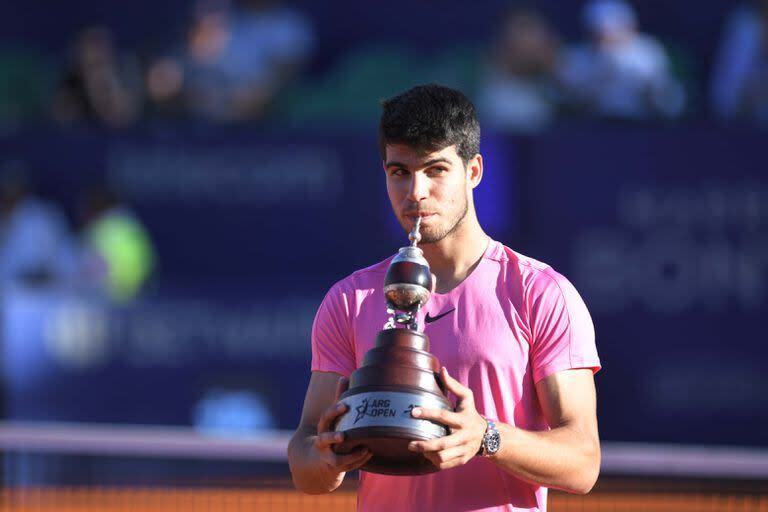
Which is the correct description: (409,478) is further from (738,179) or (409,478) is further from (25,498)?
(738,179)

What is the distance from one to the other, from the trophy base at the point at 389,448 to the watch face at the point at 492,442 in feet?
0.44

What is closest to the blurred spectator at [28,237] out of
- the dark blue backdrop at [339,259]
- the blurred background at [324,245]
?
the blurred background at [324,245]

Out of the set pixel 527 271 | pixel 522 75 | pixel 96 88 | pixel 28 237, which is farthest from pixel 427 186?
pixel 96 88

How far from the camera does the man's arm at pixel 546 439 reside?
10.0 feet

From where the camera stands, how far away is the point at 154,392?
10.1m

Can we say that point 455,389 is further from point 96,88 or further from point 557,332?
point 96,88

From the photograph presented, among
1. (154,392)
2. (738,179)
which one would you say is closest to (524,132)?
(738,179)

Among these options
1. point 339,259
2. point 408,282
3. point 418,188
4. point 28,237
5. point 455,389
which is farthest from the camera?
point 28,237

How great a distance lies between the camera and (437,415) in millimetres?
3035

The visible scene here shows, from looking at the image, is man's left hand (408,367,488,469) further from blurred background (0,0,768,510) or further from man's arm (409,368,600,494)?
blurred background (0,0,768,510)

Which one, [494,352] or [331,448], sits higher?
[494,352]

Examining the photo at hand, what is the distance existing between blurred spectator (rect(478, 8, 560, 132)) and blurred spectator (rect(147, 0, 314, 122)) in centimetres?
213

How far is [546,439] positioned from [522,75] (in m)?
8.43

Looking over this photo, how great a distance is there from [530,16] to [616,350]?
352 centimetres
